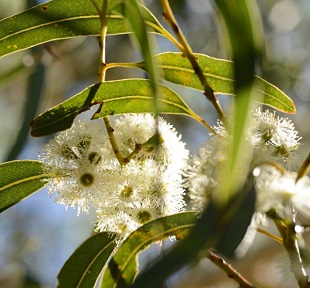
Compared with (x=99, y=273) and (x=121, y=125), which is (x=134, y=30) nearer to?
(x=121, y=125)

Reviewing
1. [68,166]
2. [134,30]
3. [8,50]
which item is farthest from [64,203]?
[134,30]

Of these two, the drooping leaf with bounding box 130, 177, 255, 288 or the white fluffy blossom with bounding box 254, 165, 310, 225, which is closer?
the drooping leaf with bounding box 130, 177, 255, 288

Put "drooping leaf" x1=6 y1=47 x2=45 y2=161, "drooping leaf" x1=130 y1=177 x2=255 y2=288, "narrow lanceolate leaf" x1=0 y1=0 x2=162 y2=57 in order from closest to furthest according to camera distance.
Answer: "drooping leaf" x1=130 y1=177 x2=255 y2=288, "narrow lanceolate leaf" x1=0 y1=0 x2=162 y2=57, "drooping leaf" x1=6 y1=47 x2=45 y2=161

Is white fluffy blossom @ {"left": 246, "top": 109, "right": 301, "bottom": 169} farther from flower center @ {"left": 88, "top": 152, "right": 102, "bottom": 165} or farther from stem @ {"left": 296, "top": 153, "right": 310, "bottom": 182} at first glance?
flower center @ {"left": 88, "top": 152, "right": 102, "bottom": 165}

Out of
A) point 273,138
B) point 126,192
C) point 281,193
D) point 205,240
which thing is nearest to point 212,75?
point 273,138

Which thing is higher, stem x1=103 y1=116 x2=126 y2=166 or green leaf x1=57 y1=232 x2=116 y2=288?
stem x1=103 y1=116 x2=126 y2=166

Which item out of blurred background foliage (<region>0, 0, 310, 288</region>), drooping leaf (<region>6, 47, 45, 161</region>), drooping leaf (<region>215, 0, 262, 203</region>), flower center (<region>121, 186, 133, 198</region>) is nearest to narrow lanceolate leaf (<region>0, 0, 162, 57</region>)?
flower center (<region>121, 186, 133, 198</region>)
